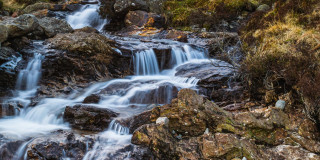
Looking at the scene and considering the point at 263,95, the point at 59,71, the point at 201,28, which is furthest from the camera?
the point at 201,28

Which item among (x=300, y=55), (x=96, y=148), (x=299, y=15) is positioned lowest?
(x=96, y=148)

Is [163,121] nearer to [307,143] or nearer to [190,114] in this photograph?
[190,114]

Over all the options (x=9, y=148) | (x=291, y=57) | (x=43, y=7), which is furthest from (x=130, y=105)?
(x=43, y=7)

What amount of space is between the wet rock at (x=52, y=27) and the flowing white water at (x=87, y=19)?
496cm

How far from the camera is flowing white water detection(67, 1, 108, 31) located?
16.2m

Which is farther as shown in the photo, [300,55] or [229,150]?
[300,55]

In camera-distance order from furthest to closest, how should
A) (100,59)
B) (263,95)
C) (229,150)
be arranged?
(100,59)
(263,95)
(229,150)

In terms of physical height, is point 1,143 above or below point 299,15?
below

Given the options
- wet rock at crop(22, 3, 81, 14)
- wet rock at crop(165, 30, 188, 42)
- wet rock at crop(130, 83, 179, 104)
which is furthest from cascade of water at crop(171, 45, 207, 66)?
wet rock at crop(22, 3, 81, 14)

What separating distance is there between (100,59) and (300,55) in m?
6.17

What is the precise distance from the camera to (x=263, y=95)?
18.5ft

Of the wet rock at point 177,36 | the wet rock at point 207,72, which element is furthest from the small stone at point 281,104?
the wet rock at point 177,36

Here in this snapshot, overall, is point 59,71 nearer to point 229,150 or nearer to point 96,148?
point 96,148

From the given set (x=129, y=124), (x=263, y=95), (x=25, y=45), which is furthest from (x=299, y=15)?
(x=25, y=45)
